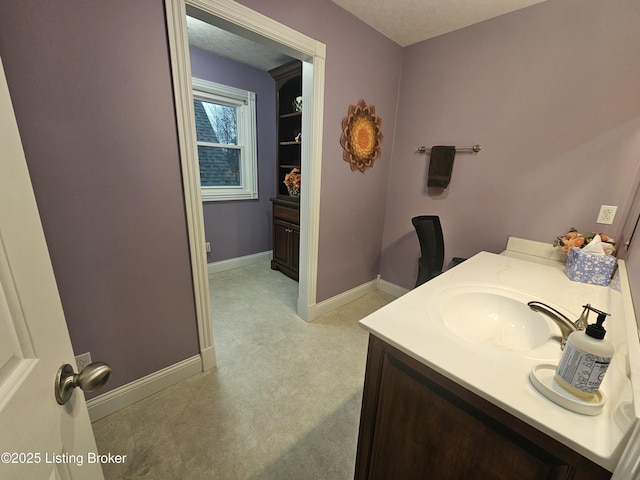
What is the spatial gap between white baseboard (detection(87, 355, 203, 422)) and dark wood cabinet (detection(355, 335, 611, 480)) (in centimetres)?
119

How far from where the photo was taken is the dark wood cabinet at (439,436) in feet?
1.86

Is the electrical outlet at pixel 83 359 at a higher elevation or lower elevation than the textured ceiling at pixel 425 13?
lower

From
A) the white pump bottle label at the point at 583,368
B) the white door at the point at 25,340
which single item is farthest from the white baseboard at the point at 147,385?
the white pump bottle label at the point at 583,368

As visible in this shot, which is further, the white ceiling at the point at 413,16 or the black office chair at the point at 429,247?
the black office chair at the point at 429,247

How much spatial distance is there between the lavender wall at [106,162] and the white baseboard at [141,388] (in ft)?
0.19

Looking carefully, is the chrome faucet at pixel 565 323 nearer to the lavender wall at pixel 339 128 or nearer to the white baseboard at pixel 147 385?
the lavender wall at pixel 339 128

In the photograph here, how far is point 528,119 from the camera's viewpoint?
183 cm

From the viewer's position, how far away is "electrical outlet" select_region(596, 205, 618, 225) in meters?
1.60

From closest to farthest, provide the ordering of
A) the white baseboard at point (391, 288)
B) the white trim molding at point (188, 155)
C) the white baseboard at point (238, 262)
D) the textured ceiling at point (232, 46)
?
the white trim molding at point (188, 155)
the textured ceiling at point (232, 46)
the white baseboard at point (391, 288)
the white baseboard at point (238, 262)

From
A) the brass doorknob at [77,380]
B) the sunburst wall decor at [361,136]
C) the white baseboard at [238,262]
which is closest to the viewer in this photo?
the brass doorknob at [77,380]

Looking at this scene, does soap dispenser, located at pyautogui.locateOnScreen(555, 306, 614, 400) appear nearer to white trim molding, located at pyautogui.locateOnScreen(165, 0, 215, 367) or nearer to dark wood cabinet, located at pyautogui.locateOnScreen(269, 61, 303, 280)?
white trim molding, located at pyautogui.locateOnScreen(165, 0, 215, 367)

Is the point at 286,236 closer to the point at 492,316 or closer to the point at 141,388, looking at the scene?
the point at 141,388

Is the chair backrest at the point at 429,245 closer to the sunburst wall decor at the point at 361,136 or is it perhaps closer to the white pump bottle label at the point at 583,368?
the sunburst wall decor at the point at 361,136

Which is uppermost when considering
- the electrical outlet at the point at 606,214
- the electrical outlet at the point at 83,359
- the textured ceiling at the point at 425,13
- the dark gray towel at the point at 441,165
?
the textured ceiling at the point at 425,13
